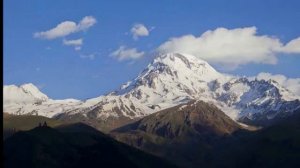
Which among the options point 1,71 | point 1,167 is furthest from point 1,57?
point 1,167

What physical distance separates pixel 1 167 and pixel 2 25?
2.76 meters

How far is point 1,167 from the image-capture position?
12867 mm

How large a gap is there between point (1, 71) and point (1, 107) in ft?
2.35

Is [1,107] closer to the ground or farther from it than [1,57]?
closer to the ground

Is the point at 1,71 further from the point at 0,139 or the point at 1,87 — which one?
the point at 0,139

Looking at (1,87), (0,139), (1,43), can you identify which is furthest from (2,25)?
(0,139)

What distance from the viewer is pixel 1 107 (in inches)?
515

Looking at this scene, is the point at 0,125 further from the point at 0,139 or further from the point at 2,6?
the point at 2,6

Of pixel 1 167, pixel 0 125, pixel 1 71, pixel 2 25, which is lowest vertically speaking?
pixel 1 167

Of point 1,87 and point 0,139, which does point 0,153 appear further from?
point 1,87

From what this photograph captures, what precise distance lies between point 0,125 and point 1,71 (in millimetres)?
1070

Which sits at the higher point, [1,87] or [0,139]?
[1,87]

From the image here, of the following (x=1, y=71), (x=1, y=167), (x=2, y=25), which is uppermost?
(x=2, y=25)

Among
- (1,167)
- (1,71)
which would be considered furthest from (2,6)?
(1,167)
